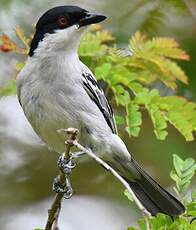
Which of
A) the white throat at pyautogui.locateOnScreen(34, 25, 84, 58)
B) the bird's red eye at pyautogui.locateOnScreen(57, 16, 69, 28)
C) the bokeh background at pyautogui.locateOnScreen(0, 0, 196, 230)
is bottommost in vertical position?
the bokeh background at pyautogui.locateOnScreen(0, 0, 196, 230)

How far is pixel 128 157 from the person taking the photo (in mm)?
5121

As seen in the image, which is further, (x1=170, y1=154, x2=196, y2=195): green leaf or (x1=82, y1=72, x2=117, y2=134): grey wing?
(x1=82, y1=72, x2=117, y2=134): grey wing

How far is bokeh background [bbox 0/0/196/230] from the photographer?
600 centimetres

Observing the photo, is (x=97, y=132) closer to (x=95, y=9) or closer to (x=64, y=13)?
(x=64, y=13)

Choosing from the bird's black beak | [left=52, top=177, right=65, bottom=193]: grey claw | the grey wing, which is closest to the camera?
[left=52, top=177, right=65, bottom=193]: grey claw

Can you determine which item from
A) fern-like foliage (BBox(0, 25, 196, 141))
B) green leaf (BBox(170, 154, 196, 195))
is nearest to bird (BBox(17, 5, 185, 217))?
fern-like foliage (BBox(0, 25, 196, 141))

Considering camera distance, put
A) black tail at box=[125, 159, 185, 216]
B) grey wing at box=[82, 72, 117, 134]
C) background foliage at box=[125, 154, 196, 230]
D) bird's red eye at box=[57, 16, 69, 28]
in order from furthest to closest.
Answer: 1. black tail at box=[125, 159, 185, 216]
2. grey wing at box=[82, 72, 117, 134]
3. bird's red eye at box=[57, 16, 69, 28]
4. background foliage at box=[125, 154, 196, 230]

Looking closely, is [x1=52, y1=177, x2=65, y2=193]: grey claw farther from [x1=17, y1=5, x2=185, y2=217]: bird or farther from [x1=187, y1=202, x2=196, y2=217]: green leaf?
[x1=187, y1=202, x2=196, y2=217]: green leaf

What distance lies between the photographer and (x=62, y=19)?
454cm

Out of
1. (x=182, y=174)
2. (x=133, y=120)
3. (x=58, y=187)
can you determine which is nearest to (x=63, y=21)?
(x=133, y=120)

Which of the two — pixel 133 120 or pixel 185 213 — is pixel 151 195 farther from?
pixel 185 213

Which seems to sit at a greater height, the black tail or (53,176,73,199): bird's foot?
(53,176,73,199): bird's foot

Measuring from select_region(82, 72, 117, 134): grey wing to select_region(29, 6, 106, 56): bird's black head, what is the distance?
367mm

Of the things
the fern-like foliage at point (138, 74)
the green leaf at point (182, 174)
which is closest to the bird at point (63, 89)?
the fern-like foliage at point (138, 74)
